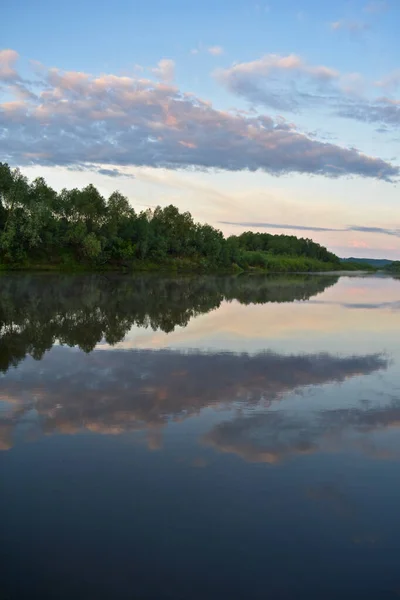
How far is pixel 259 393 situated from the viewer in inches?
466

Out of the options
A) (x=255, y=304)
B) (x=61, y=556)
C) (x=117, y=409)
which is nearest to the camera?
(x=61, y=556)

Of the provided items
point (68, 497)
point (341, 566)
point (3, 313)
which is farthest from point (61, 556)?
point (3, 313)

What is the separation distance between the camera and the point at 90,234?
8306 centimetres

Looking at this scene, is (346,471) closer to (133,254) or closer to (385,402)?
(385,402)

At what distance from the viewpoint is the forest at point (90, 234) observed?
7281cm

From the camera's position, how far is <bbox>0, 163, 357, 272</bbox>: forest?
7281cm

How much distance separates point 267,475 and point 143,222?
315ft

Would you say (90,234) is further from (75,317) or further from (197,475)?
(197,475)

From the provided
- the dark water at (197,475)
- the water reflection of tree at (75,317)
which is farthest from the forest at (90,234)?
the dark water at (197,475)

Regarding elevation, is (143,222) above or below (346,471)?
above

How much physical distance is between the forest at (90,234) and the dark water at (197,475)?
199 feet

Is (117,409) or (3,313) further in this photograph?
(3,313)

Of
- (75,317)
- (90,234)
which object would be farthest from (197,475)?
(90,234)

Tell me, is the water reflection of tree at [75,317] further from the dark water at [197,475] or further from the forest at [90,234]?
the forest at [90,234]
